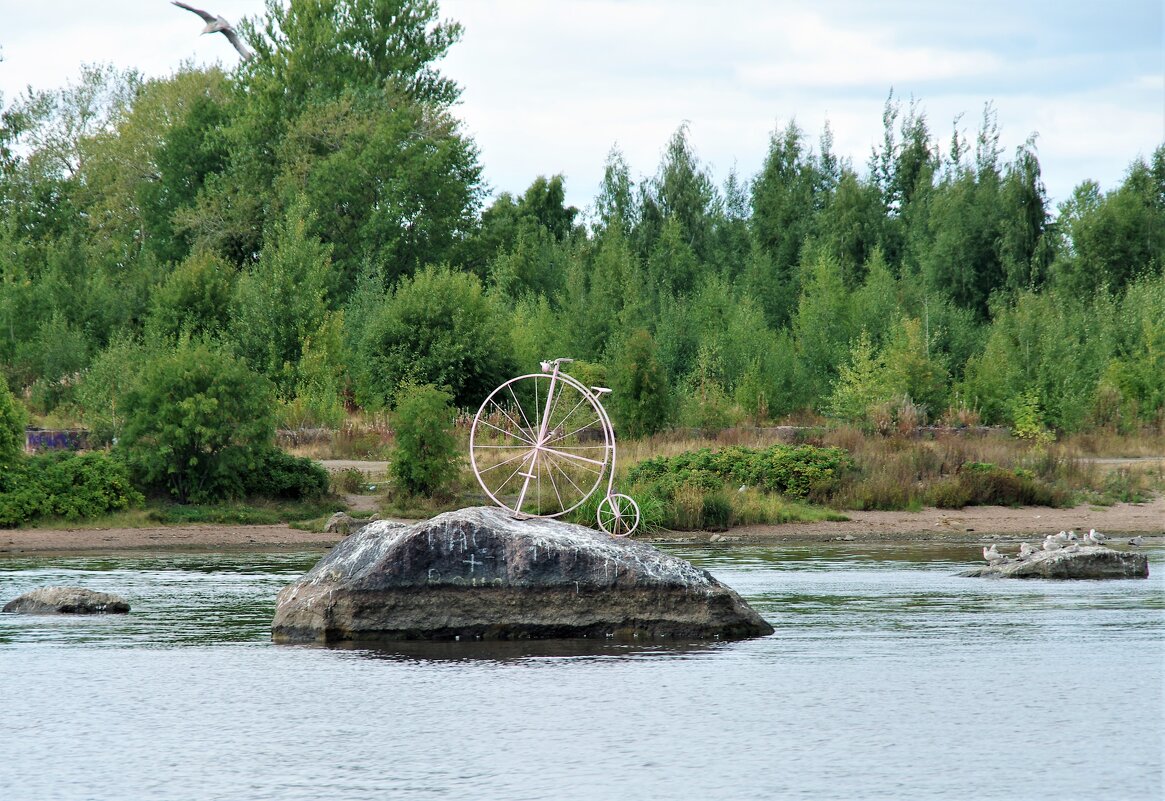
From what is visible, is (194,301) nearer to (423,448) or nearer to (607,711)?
(423,448)

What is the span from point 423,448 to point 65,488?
7.91 metres

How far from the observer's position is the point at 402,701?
13.6 meters

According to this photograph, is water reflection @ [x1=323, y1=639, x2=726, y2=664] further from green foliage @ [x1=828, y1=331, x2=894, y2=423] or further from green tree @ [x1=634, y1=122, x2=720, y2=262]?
green tree @ [x1=634, y1=122, x2=720, y2=262]

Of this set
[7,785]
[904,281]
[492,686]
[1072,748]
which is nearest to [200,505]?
[492,686]

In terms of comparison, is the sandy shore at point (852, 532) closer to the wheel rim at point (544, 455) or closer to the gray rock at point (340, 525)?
the gray rock at point (340, 525)

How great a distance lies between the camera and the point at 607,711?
13.1 metres

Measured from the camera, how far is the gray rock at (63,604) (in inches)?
754

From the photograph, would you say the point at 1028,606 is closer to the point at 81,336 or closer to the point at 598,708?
the point at 598,708

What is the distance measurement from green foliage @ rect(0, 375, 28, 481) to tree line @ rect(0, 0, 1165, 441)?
7.78ft

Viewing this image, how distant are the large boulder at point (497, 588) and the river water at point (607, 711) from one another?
37 centimetres

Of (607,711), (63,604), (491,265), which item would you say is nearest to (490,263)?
(491,265)

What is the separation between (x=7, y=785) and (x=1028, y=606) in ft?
45.9

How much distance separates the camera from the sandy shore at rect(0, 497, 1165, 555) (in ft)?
92.3

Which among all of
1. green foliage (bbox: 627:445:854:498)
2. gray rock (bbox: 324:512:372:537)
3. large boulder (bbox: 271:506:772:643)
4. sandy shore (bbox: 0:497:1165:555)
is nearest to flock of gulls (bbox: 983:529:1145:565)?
sandy shore (bbox: 0:497:1165:555)
